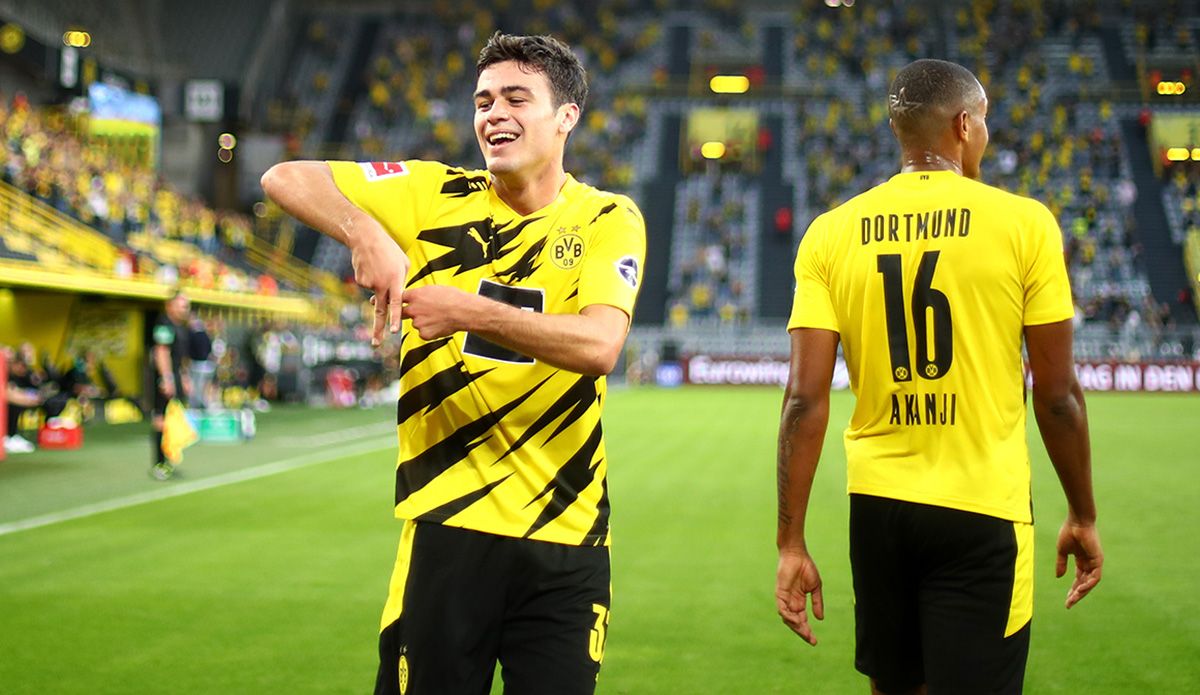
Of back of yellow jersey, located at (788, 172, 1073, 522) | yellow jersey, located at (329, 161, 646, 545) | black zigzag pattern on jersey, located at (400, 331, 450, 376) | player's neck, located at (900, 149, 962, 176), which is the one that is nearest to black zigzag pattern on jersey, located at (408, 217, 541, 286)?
yellow jersey, located at (329, 161, 646, 545)

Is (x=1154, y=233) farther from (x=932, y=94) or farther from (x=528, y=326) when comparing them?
(x=528, y=326)

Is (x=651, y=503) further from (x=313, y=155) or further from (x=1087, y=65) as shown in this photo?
(x=1087, y=65)

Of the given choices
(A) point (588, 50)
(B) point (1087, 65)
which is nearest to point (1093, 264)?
(B) point (1087, 65)

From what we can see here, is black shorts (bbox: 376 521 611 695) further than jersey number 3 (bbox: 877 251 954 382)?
No

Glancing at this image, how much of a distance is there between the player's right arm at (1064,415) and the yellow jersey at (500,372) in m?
1.15

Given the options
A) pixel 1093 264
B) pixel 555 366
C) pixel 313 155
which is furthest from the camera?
pixel 313 155

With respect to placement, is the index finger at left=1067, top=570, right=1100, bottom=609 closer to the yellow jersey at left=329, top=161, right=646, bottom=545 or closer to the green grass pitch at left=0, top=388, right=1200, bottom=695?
the yellow jersey at left=329, top=161, right=646, bottom=545

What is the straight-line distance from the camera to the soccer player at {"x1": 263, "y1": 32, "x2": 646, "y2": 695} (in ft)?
10.1

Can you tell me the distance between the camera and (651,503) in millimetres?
12648

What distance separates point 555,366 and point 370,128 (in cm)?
5429

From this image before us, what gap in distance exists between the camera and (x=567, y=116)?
344cm

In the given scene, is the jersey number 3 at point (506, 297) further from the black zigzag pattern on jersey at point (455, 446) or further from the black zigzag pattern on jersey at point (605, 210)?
the black zigzag pattern on jersey at point (605, 210)

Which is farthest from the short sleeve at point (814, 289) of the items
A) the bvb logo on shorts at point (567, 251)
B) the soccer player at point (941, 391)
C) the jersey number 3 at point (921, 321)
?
the bvb logo on shorts at point (567, 251)

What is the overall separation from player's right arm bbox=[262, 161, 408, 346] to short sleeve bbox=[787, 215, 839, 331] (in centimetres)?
124
